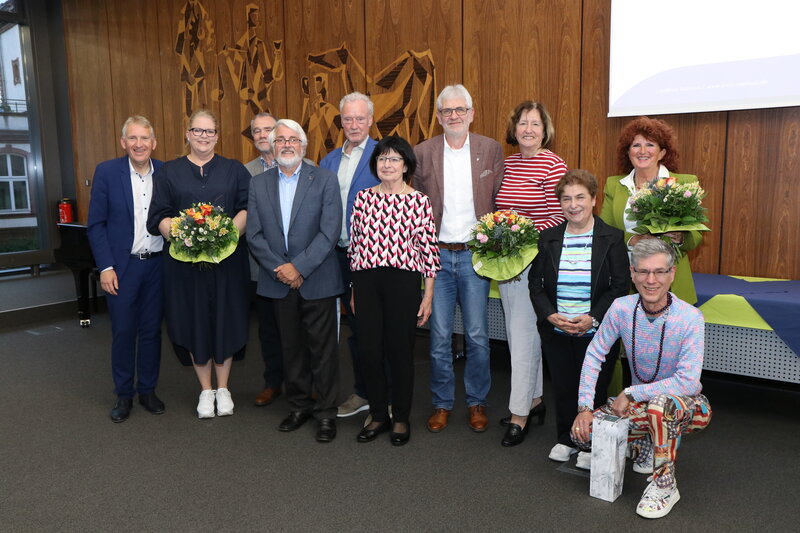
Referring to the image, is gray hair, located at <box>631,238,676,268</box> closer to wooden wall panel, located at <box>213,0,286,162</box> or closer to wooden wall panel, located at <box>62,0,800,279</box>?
wooden wall panel, located at <box>62,0,800,279</box>

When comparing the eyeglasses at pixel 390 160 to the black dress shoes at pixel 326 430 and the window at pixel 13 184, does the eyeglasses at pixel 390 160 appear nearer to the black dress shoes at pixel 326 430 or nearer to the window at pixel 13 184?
the black dress shoes at pixel 326 430

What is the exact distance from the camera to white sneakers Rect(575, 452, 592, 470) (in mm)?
2992

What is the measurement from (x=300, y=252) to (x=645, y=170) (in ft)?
6.26

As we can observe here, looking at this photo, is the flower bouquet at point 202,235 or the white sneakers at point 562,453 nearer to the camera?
the white sneakers at point 562,453

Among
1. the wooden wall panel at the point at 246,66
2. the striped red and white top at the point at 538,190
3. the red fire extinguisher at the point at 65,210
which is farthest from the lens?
the red fire extinguisher at the point at 65,210

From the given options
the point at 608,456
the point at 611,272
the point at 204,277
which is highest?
the point at 611,272

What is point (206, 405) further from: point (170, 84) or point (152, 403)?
point (170, 84)

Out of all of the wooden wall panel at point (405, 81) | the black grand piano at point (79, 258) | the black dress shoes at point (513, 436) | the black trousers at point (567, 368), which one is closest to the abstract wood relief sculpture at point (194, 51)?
the wooden wall panel at point (405, 81)

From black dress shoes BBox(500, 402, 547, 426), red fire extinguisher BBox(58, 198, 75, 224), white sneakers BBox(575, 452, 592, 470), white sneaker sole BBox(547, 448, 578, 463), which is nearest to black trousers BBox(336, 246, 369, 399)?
black dress shoes BBox(500, 402, 547, 426)

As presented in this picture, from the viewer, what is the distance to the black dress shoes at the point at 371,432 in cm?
340

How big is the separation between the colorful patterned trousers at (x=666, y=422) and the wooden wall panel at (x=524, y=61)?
263 cm

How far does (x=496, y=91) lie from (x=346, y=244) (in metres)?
2.40

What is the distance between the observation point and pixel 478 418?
140 inches

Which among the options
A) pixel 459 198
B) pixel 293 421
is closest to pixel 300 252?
pixel 459 198
